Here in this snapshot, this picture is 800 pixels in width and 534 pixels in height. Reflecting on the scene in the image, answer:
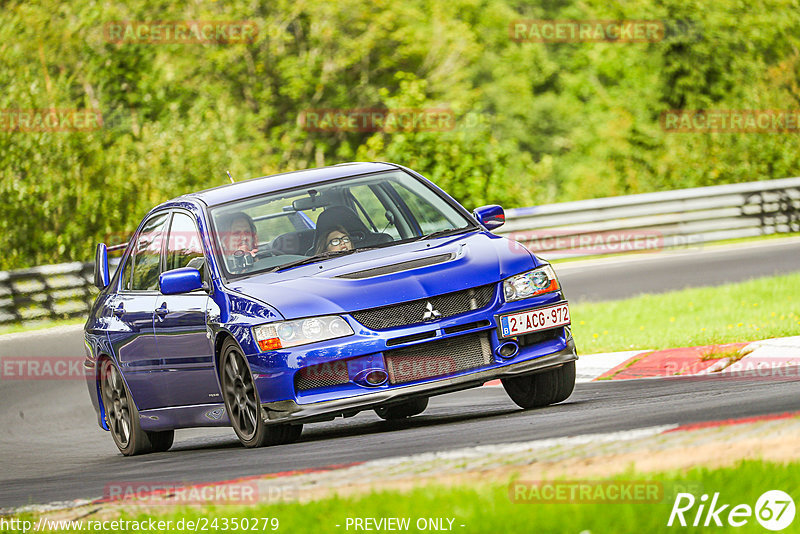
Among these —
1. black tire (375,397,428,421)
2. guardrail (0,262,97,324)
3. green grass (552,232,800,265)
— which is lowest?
green grass (552,232,800,265)

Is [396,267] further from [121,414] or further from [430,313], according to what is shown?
[121,414]

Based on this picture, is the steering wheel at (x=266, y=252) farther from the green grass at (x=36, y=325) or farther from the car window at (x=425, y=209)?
the green grass at (x=36, y=325)

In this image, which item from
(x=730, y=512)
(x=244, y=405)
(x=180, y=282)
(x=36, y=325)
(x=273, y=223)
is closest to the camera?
(x=730, y=512)

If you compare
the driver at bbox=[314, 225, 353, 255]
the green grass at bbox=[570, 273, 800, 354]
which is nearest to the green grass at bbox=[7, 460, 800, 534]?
the driver at bbox=[314, 225, 353, 255]

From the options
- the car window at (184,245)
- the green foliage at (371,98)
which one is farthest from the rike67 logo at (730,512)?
the green foliage at (371,98)

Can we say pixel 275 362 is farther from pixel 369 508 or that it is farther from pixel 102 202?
pixel 102 202

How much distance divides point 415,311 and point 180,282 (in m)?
1.62

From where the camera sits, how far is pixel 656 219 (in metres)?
22.4

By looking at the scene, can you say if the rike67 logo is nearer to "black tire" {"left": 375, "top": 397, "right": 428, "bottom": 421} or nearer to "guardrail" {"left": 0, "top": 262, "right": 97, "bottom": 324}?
"black tire" {"left": 375, "top": 397, "right": 428, "bottom": 421}

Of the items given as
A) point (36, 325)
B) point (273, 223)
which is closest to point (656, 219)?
point (36, 325)

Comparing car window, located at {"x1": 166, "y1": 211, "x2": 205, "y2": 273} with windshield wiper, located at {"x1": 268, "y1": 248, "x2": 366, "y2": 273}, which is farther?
car window, located at {"x1": 166, "y1": 211, "x2": 205, "y2": 273}

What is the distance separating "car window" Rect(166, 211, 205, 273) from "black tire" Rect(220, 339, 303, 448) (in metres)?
0.82

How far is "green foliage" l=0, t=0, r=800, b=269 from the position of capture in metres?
23.8

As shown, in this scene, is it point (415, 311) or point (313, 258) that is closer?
point (415, 311)
